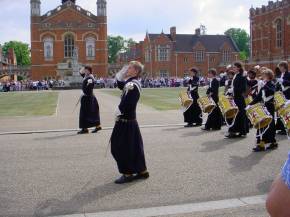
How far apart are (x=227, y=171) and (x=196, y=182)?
1022 millimetres

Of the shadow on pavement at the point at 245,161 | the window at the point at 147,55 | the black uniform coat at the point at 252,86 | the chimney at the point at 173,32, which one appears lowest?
the shadow on pavement at the point at 245,161

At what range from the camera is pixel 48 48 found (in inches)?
2943

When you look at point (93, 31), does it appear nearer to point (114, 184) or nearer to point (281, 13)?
point (281, 13)

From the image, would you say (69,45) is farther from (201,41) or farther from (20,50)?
(20,50)

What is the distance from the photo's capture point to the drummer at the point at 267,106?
9.91 m

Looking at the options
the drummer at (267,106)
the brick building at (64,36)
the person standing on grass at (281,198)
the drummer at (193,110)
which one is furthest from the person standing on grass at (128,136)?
the brick building at (64,36)

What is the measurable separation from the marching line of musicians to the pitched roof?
65.3m

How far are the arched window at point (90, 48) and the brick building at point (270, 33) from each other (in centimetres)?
2521

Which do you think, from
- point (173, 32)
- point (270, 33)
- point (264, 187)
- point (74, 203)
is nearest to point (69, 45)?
point (173, 32)

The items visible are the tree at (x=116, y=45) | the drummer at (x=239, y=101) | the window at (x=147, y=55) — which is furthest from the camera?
the tree at (x=116, y=45)

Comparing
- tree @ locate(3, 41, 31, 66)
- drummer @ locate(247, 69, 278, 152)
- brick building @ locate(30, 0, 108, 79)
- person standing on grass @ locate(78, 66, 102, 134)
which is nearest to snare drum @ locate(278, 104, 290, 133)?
drummer @ locate(247, 69, 278, 152)

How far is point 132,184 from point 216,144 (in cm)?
419

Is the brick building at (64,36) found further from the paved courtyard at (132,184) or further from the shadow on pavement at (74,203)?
the shadow on pavement at (74,203)

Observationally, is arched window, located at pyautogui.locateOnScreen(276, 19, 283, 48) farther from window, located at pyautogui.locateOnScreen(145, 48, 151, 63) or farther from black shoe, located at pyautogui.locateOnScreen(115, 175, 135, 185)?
black shoe, located at pyautogui.locateOnScreen(115, 175, 135, 185)
